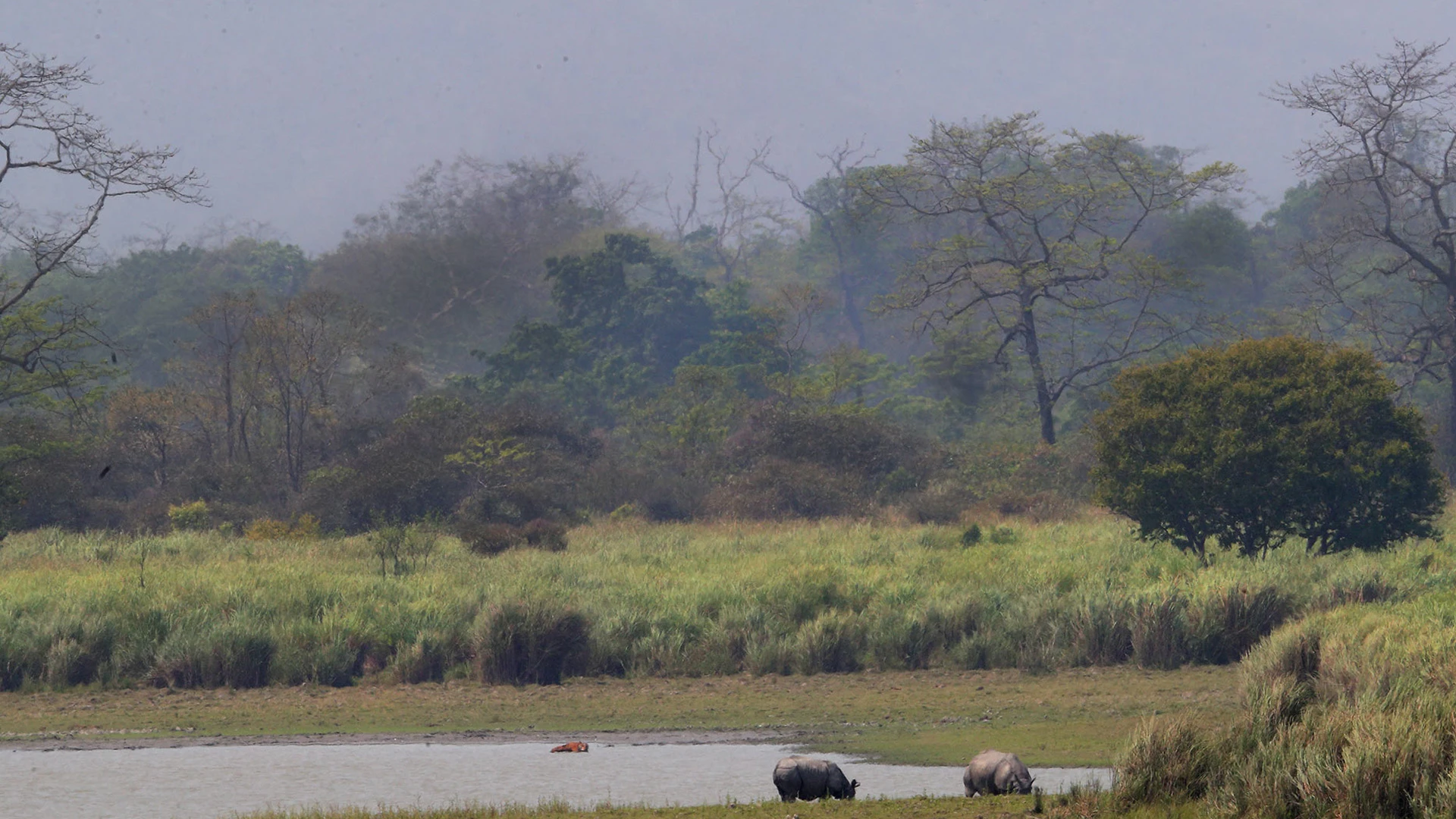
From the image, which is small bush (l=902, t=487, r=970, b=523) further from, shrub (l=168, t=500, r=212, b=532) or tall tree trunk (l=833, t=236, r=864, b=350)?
tall tree trunk (l=833, t=236, r=864, b=350)

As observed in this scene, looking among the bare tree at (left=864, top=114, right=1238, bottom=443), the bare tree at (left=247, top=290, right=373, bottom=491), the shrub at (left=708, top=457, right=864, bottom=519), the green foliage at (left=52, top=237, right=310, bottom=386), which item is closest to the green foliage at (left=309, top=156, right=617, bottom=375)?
the green foliage at (left=52, top=237, right=310, bottom=386)

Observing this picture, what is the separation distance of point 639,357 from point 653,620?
42584mm

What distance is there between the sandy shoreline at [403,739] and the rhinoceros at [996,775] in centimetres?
384

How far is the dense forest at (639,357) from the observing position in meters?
37.7

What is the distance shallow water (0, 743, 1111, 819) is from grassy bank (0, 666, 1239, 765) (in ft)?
3.52

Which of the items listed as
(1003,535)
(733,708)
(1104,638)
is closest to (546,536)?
(1003,535)

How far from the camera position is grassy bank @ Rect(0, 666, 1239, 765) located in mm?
14844

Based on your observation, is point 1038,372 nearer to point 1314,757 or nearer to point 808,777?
point 808,777

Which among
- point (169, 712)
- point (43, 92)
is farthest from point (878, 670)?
point (43, 92)

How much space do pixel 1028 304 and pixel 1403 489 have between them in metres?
26.1

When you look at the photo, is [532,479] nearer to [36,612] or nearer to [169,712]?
[36,612]

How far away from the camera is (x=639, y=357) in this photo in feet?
202

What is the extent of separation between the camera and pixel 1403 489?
71.9 feet

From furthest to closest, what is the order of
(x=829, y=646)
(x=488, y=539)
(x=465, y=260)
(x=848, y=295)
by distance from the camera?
(x=848, y=295), (x=465, y=260), (x=488, y=539), (x=829, y=646)
